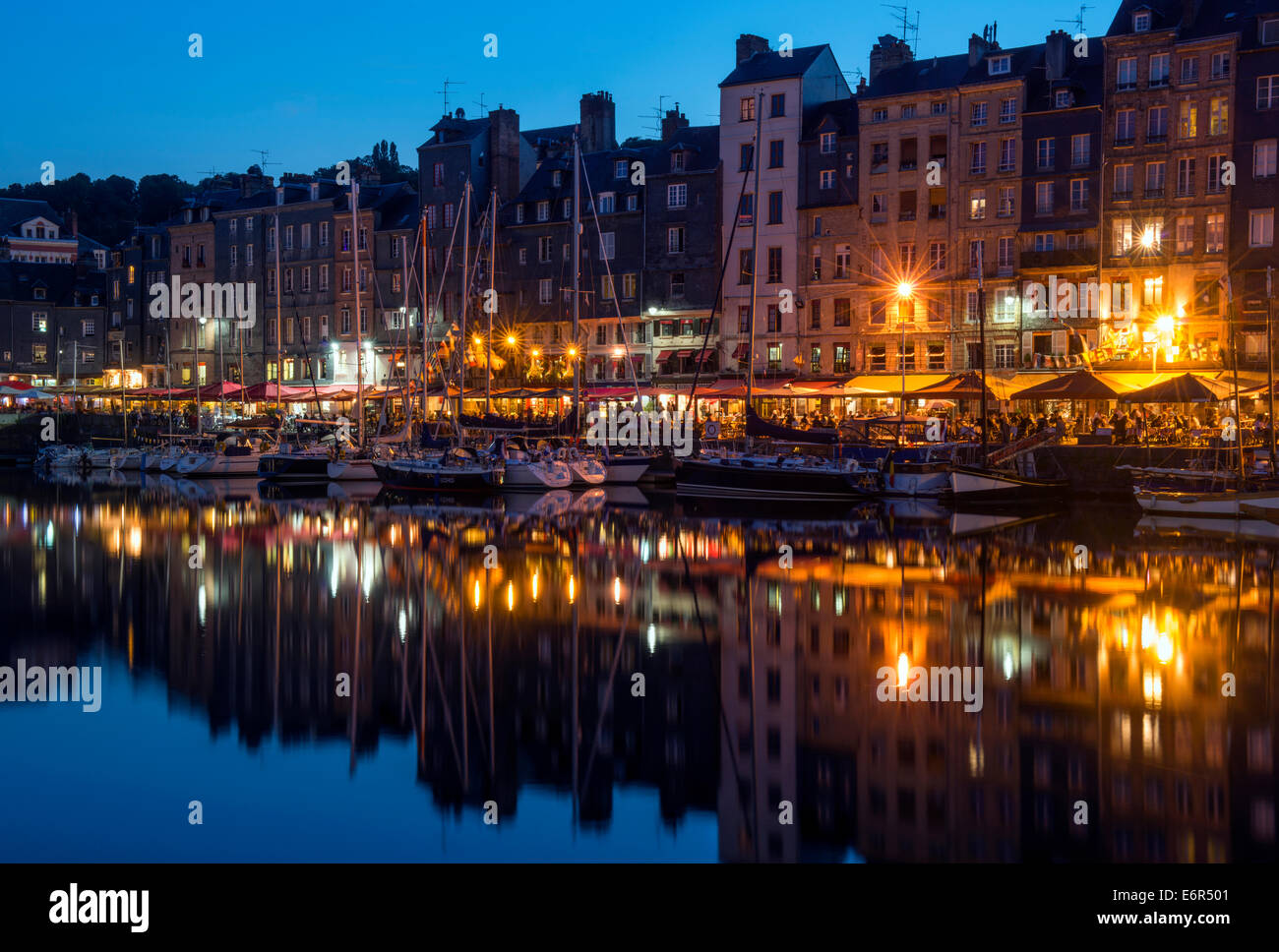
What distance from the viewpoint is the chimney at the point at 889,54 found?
66.8 meters

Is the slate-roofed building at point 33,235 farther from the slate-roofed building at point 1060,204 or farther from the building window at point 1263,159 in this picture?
the building window at point 1263,159

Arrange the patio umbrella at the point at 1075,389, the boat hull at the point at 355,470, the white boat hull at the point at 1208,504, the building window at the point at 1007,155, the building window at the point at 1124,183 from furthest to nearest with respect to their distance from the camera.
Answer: the building window at the point at 1007,155
the building window at the point at 1124,183
the boat hull at the point at 355,470
the patio umbrella at the point at 1075,389
the white boat hull at the point at 1208,504

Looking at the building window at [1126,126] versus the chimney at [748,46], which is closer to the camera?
the building window at [1126,126]

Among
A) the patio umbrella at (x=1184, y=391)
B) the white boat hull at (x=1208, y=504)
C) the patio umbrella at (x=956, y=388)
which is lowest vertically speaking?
the white boat hull at (x=1208, y=504)

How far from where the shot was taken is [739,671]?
1756cm

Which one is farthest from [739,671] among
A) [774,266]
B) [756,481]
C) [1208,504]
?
[774,266]

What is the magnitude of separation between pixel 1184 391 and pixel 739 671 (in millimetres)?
31233

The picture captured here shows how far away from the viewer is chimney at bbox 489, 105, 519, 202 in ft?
254

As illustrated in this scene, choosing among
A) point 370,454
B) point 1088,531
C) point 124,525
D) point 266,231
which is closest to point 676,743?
point 1088,531

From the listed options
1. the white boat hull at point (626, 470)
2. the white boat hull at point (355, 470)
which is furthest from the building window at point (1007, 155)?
the white boat hull at point (355, 470)

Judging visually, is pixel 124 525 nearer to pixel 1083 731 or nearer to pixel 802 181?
pixel 1083 731

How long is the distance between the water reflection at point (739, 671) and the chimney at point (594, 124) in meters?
49.0

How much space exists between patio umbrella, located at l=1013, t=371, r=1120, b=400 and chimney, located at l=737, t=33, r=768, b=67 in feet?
97.7

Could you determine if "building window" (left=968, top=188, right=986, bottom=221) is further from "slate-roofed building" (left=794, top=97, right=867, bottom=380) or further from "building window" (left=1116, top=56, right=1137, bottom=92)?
"building window" (left=1116, top=56, right=1137, bottom=92)
